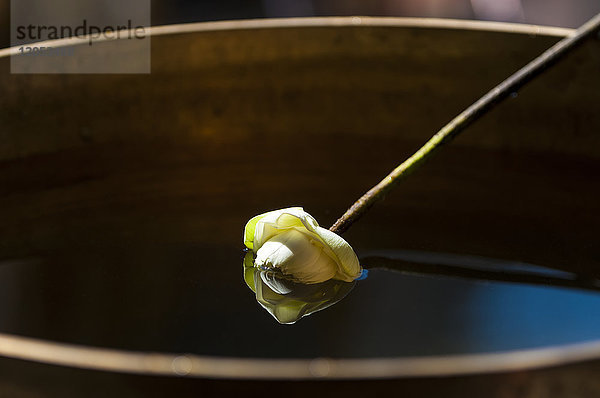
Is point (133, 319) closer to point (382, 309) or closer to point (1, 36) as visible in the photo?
point (382, 309)

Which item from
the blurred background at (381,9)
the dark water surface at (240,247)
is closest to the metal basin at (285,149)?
the dark water surface at (240,247)

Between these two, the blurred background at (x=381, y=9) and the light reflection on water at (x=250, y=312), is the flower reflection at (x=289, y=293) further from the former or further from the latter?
the blurred background at (x=381, y=9)

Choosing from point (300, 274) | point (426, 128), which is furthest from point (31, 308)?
point (426, 128)

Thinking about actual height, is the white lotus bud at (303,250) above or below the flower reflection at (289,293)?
above

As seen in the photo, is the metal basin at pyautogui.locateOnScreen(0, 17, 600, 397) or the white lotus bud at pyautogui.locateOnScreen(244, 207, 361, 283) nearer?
the white lotus bud at pyautogui.locateOnScreen(244, 207, 361, 283)


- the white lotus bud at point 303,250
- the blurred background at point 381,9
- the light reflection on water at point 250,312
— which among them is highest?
the blurred background at point 381,9

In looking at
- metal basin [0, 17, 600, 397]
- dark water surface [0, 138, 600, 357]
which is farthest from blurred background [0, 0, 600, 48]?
dark water surface [0, 138, 600, 357]

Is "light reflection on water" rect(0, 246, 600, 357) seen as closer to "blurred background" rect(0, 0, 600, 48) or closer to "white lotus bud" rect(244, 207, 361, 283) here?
"white lotus bud" rect(244, 207, 361, 283)
